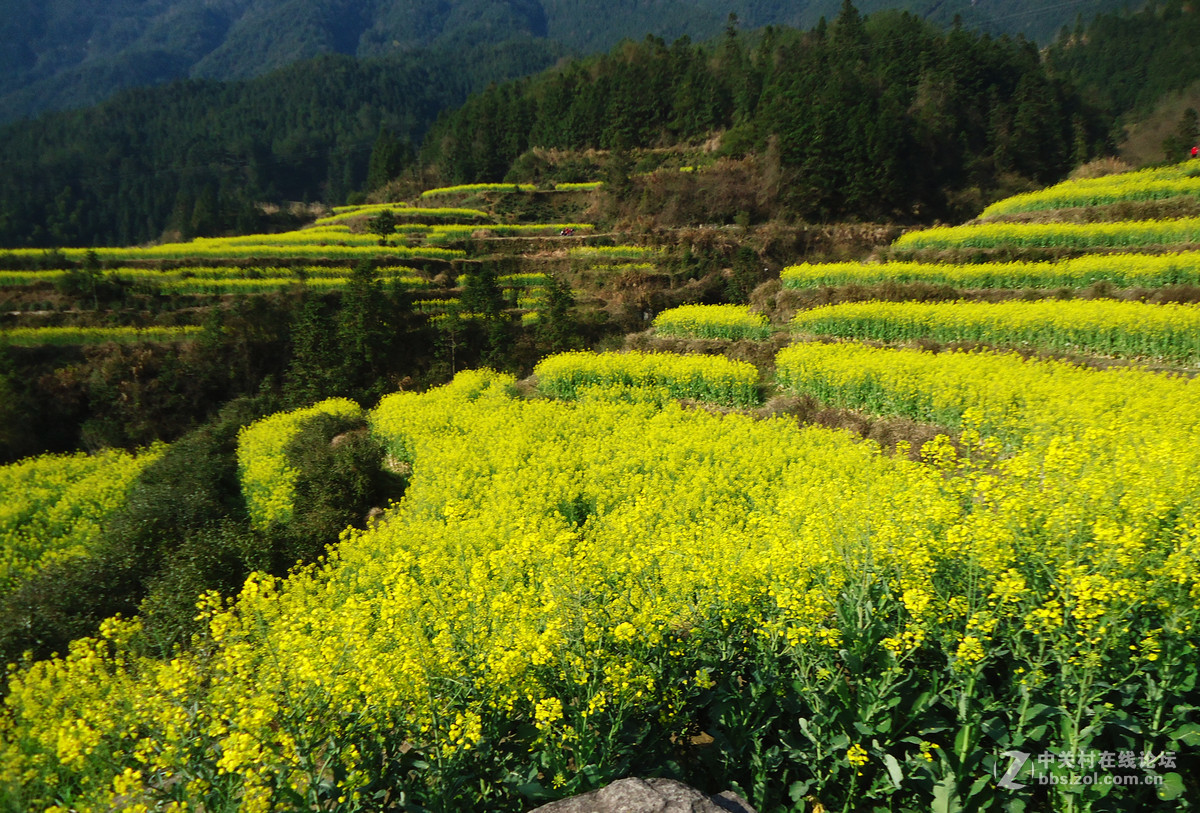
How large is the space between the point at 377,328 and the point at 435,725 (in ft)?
73.6

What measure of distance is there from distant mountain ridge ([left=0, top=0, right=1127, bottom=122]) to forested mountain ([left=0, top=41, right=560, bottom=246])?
60.6 meters

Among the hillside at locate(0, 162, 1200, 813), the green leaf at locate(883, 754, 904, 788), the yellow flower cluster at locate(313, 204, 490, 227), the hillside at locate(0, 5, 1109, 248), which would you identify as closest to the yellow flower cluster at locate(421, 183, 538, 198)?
the hillside at locate(0, 5, 1109, 248)

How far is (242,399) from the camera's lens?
21391mm

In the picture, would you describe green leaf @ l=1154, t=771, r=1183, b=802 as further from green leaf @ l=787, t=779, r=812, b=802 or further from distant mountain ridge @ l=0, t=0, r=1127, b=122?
distant mountain ridge @ l=0, t=0, r=1127, b=122

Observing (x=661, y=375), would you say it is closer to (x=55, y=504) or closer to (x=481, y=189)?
(x=55, y=504)

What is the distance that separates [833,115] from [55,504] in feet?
130

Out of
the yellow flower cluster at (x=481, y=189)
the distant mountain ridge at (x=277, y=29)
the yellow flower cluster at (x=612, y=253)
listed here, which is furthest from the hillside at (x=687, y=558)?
the distant mountain ridge at (x=277, y=29)

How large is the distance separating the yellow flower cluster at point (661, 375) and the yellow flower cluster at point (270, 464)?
6776mm

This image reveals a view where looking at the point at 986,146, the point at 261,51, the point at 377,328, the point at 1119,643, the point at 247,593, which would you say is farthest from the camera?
the point at 261,51

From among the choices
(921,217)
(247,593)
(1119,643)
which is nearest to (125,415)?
(247,593)

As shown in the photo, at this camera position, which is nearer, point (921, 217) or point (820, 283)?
point (820, 283)

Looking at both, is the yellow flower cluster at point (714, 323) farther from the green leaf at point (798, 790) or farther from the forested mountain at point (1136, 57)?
the forested mountain at point (1136, 57)

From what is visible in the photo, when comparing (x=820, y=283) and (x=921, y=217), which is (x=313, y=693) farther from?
(x=921, y=217)

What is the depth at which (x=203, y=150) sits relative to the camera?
76812 mm
